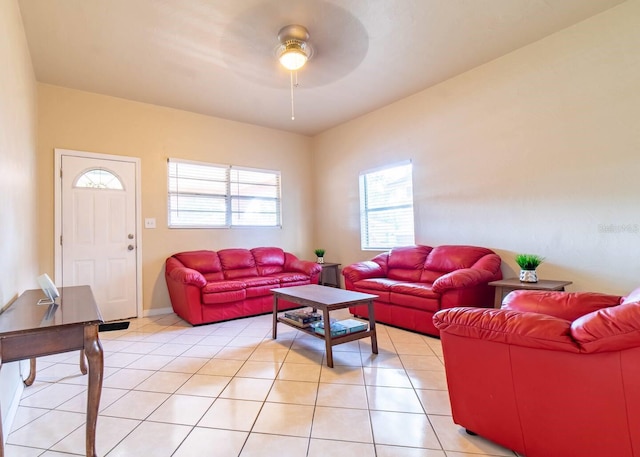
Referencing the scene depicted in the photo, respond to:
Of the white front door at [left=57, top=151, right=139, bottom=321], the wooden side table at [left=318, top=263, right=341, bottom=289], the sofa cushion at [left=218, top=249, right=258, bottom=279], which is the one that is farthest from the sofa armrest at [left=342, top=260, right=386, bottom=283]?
the white front door at [left=57, top=151, right=139, bottom=321]

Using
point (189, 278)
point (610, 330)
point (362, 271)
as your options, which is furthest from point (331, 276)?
point (610, 330)

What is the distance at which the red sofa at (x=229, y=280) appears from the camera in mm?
3729

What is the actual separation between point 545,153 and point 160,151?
452 cm

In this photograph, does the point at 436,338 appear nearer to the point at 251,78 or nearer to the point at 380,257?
the point at 380,257

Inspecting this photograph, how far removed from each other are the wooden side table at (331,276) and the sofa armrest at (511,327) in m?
3.57

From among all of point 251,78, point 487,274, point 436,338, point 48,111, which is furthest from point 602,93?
point 48,111

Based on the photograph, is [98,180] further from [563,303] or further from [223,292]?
[563,303]

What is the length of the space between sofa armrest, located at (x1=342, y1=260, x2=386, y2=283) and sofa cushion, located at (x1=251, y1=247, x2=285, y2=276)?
1.30 m

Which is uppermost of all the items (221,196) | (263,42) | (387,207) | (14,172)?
(263,42)

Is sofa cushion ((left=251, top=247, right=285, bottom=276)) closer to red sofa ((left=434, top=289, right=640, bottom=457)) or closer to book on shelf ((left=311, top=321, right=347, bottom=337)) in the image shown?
book on shelf ((left=311, top=321, right=347, bottom=337))

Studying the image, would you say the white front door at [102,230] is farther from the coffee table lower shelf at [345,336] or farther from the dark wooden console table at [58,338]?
the coffee table lower shelf at [345,336]

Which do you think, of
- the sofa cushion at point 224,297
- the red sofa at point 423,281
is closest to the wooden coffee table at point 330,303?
the red sofa at point 423,281

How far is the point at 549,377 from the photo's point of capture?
1.28 m

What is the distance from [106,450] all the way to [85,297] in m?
0.96
